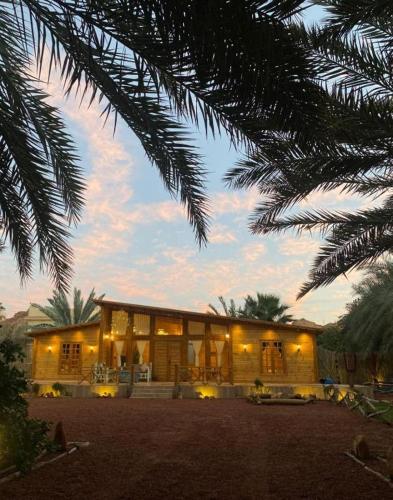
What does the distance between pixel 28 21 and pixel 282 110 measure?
2.20 metres

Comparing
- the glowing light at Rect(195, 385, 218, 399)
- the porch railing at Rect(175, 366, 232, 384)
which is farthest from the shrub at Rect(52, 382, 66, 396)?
the glowing light at Rect(195, 385, 218, 399)

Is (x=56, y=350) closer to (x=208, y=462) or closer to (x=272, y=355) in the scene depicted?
(x=272, y=355)

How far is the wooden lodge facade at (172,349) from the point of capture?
1975cm

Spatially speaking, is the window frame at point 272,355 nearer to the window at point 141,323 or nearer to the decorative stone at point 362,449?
the window at point 141,323

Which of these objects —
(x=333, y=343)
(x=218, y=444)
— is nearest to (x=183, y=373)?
(x=333, y=343)

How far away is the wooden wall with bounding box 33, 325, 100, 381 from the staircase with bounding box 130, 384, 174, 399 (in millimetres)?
4013

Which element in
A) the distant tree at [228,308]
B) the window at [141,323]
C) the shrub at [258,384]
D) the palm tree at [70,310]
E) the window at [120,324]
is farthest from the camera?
the distant tree at [228,308]

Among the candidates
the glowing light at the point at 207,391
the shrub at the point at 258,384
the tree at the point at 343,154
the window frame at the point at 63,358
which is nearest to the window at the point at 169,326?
the window frame at the point at 63,358

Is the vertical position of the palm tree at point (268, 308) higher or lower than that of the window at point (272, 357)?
higher

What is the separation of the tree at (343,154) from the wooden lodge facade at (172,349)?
40.5 ft

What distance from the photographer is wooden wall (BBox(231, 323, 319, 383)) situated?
1964cm

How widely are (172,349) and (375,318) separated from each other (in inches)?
389

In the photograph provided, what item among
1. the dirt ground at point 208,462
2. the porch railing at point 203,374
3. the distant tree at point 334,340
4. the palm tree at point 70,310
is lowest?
the dirt ground at point 208,462

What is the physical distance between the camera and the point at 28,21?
3.53 meters
